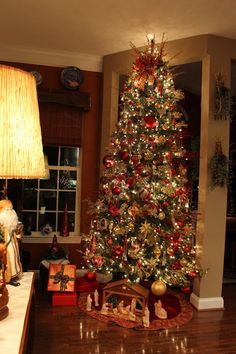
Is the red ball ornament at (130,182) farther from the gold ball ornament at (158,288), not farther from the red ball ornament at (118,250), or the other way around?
the gold ball ornament at (158,288)

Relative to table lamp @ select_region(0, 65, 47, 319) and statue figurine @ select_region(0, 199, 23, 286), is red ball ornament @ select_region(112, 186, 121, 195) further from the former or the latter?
table lamp @ select_region(0, 65, 47, 319)

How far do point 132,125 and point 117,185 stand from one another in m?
0.68

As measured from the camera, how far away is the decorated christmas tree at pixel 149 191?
12.2 ft

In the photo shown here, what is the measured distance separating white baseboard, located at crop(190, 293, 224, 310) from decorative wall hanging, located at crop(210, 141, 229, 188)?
1.27 meters

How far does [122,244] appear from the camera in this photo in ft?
12.7

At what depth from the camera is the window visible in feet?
16.3

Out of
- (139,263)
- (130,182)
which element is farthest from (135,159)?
(139,263)

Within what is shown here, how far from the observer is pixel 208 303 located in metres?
3.88

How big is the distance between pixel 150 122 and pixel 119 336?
2.12m

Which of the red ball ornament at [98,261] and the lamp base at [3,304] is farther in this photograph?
the red ball ornament at [98,261]

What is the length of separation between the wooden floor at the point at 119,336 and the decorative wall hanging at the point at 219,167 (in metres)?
1.45

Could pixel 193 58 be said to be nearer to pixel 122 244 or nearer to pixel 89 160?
pixel 89 160

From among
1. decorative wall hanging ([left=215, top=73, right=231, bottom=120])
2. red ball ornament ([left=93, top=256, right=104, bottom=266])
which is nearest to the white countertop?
red ball ornament ([left=93, top=256, right=104, bottom=266])

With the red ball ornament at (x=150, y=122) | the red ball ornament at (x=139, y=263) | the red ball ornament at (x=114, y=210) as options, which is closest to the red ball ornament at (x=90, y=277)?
the red ball ornament at (x=139, y=263)
